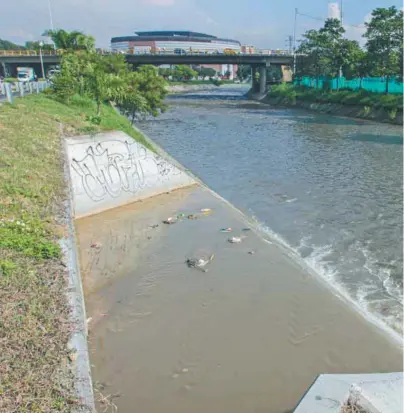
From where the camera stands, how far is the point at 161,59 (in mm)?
65312

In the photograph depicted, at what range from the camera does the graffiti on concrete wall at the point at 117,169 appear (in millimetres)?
13008

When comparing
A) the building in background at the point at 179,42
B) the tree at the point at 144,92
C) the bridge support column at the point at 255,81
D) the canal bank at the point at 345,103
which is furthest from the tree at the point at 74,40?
the building in background at the point at 179,42

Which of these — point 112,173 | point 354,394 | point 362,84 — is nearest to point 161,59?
point 362,84

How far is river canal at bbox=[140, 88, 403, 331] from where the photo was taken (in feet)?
31.1

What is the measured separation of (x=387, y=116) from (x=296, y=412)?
125ft

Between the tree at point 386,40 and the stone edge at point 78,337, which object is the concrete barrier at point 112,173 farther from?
the tree at point 386,40

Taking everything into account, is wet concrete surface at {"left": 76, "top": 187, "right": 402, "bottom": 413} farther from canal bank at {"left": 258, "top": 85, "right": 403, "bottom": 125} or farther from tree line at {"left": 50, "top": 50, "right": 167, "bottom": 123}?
canal bank at {"left": 258, "top": 85, "right": 403, "bottom": 125}

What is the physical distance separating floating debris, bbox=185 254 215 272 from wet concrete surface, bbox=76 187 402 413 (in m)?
0.12

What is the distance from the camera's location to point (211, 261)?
9453 millimetres

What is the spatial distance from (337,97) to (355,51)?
7.58 m

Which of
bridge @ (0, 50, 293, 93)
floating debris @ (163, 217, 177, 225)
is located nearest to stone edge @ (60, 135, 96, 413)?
floating debris @ (163, 217, 177, 225)

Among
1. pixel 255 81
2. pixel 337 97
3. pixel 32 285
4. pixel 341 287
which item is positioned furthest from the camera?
pixel 255 81

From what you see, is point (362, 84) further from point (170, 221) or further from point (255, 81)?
point (170, 221)

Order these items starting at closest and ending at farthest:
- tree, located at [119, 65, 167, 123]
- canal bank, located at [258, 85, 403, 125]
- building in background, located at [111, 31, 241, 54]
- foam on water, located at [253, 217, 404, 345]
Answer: foam on water, located at [253, 217, 404, 345], tree, located at [119, 65, 167, 123], canal bank, located at [258, 85, 403, 125], building in background, located at [111, 31, 241, 54]
